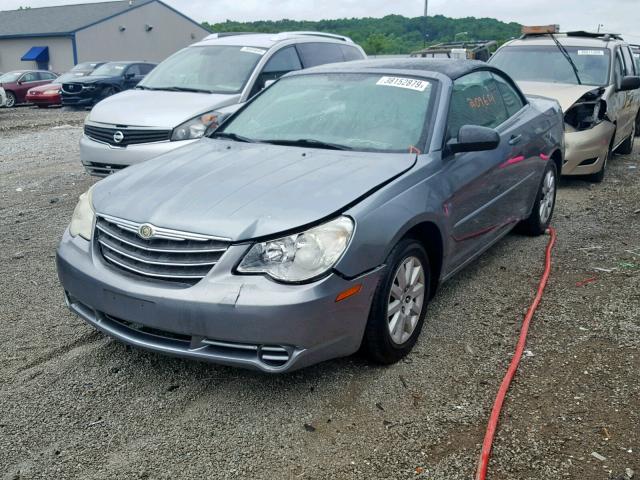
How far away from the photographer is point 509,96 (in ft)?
17.6

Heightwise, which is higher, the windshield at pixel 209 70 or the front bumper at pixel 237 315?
the windshield at pixel 209 70

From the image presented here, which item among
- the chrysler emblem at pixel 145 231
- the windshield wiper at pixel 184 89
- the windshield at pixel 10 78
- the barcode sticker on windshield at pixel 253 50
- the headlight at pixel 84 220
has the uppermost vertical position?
the barcode sticker on windshield at pixel 253 50

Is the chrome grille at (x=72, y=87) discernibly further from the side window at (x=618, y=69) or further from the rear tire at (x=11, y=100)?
the side window at (x=618, y=69)

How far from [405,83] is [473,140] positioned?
2.31 ft

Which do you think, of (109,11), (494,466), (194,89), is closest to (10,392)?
(494,466)

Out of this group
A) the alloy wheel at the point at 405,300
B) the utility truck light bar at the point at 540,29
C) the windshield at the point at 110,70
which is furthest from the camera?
the windshield at the point at 110,70

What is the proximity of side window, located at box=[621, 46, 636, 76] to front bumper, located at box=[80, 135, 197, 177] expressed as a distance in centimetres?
674

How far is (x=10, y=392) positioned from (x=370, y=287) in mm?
1874

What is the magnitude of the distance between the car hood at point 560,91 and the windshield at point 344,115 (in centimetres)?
416

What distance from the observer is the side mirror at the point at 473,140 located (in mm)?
3861

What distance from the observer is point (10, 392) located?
129 inches

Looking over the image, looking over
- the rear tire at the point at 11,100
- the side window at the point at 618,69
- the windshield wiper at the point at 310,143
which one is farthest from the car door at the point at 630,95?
the rear tire at the point at 11,100

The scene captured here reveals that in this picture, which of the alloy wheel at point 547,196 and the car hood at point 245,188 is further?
the alloy wheel at point 547,196

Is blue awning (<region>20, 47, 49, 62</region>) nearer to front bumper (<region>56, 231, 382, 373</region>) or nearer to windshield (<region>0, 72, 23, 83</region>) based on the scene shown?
windshield (<region>0, 72, 23, 83</region>)
